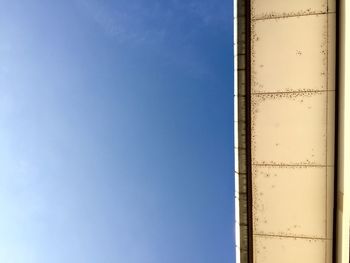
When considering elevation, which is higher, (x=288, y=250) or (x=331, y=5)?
(x=331, y=5)

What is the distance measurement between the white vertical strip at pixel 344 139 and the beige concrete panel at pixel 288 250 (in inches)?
8.9

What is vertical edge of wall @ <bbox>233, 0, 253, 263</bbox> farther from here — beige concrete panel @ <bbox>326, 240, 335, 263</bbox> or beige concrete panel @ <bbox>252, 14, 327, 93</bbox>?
beige concrete panel @ <bbox>326, 240, 335, 263</bbox>

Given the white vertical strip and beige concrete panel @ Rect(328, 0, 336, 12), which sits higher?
beige concrete panel @ Rect(328, 0, 336, 12)

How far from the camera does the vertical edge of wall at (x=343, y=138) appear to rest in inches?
115

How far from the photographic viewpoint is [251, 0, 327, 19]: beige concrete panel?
311cm

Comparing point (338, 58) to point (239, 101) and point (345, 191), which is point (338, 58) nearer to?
point (239, 101)

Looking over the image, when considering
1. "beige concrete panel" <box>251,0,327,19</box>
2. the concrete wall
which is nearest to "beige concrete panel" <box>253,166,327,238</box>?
the concrete wall

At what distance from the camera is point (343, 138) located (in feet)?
10.1

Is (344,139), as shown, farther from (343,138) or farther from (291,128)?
(291,128)

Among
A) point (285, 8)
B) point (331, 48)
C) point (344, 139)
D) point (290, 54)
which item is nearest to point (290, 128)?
point (344, 139)

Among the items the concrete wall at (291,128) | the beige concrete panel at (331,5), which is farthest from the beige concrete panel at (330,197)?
the beige concrete panel at (331,5)

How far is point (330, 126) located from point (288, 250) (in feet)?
4.57

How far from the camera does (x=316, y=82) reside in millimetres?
3215

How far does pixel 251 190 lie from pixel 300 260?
96 cm
